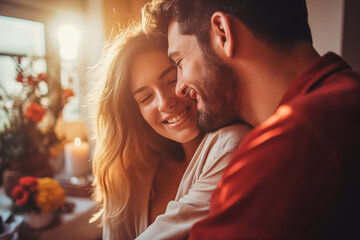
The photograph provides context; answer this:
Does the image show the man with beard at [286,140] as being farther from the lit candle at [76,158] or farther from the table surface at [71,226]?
the lit candle at [76,158]

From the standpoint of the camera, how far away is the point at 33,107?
1380 millimetres

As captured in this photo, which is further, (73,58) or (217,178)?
(73,58)

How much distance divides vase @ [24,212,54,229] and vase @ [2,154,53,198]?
0.77 ft

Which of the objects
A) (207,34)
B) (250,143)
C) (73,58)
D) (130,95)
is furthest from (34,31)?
(250,143)

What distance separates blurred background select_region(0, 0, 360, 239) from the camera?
1.31 metres

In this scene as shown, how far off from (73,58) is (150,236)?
208 centimetres

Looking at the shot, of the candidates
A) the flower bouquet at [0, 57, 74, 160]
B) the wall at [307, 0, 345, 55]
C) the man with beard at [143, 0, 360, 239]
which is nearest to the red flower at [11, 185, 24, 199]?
the flower bouquet at [0, 57, 74, 160]

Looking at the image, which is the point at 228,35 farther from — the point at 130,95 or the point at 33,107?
the point at 33,107

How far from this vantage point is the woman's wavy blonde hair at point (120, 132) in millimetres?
1011

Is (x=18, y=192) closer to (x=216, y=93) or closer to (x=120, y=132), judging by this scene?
(x=120, y=132)

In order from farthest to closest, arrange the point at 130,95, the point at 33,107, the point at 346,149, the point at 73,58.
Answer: the point at 73,58 < the point at 33,107 < the point at 130,95 < the point at 346,149

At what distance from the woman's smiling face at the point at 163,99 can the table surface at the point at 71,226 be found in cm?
80

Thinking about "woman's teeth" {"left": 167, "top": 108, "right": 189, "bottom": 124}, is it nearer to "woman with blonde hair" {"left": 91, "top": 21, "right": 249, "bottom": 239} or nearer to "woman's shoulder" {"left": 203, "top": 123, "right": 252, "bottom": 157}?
"woman with blonde hair" {"left": 91, "top": 21, "right": 249, "bottom": 239}

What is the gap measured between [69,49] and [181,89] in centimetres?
180
